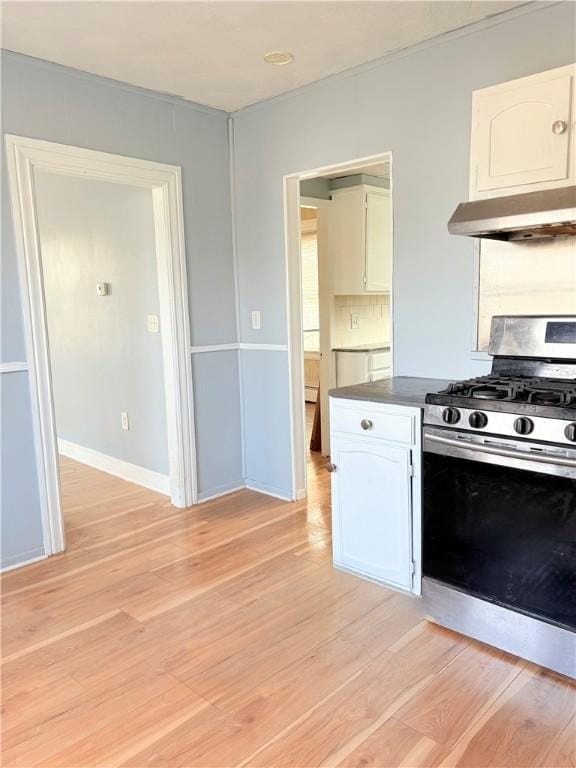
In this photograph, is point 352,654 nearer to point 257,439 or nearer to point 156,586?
point 156,586

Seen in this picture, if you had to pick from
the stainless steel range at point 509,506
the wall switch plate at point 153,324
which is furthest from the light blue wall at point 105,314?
the stainless steel range at point 509,506

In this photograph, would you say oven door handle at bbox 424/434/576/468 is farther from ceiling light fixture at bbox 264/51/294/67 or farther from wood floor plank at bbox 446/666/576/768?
ceiling light fixture at bbox 264/51/294/67

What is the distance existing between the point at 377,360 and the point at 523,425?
2658mm

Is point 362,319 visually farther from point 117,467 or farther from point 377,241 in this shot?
point 117,467

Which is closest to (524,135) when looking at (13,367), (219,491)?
(13,367)

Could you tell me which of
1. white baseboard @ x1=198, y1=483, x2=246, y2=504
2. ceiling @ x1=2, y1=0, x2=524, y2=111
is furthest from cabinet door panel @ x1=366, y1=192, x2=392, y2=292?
white baseboard @ x1=198, y1=483, x2=246, y2=504

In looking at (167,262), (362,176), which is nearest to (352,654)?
(167,262)

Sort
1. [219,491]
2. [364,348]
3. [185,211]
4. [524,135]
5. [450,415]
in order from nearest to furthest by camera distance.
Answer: [450,415], [524,135], [185,211], [219,491], [364,348]

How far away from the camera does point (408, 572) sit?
2400mm

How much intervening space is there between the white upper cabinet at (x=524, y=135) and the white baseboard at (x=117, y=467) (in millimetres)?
2716

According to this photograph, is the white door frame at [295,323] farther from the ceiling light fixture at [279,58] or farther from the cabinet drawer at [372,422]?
the cabinet drawer at [372,422]

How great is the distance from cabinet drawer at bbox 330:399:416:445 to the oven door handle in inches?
4.0

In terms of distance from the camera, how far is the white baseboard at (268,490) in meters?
3.77

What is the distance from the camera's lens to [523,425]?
1.92 meters
